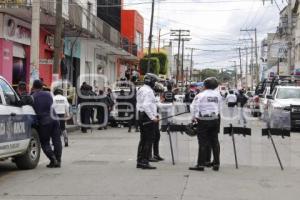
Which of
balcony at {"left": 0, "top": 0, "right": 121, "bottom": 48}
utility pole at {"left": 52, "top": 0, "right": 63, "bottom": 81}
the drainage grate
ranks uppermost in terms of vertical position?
balcony at {"left": 0, "top": 0, "right": 121, "bottom": 48}

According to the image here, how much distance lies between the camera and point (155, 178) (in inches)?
407

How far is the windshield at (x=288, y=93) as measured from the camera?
25500 mm

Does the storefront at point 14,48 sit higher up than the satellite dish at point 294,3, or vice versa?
the satellite dish at point 294,3

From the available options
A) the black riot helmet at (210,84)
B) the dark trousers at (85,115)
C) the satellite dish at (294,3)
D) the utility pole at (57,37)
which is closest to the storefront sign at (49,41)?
the utility pole at (57,37)

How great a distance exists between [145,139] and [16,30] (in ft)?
46.1

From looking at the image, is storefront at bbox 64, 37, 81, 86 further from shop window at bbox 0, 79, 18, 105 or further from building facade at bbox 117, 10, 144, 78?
shop window at bbox 0, 79, 18, 105

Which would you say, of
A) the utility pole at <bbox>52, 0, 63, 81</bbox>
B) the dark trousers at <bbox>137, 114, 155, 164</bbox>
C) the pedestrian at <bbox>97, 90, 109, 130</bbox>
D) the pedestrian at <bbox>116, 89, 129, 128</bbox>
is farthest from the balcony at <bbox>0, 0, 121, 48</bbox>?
the dark trousers at <bbox>137, 114, 155, 164</bbox>

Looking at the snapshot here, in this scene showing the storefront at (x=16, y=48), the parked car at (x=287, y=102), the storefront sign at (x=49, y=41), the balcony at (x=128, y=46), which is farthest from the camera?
the balcony at (x=128, y=46)

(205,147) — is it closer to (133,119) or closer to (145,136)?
(145,136)

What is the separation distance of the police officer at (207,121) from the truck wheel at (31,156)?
9.95ft

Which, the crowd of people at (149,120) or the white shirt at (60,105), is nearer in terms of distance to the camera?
the crowd of people at (149,120)

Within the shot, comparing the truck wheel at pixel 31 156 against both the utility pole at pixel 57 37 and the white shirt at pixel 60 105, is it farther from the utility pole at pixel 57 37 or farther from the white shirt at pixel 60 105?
the utility pole at pixel 57 37

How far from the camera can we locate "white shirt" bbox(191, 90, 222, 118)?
37.4 feet

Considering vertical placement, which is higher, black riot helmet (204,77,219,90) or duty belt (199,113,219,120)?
black riot helmet (204,77,219,90)
